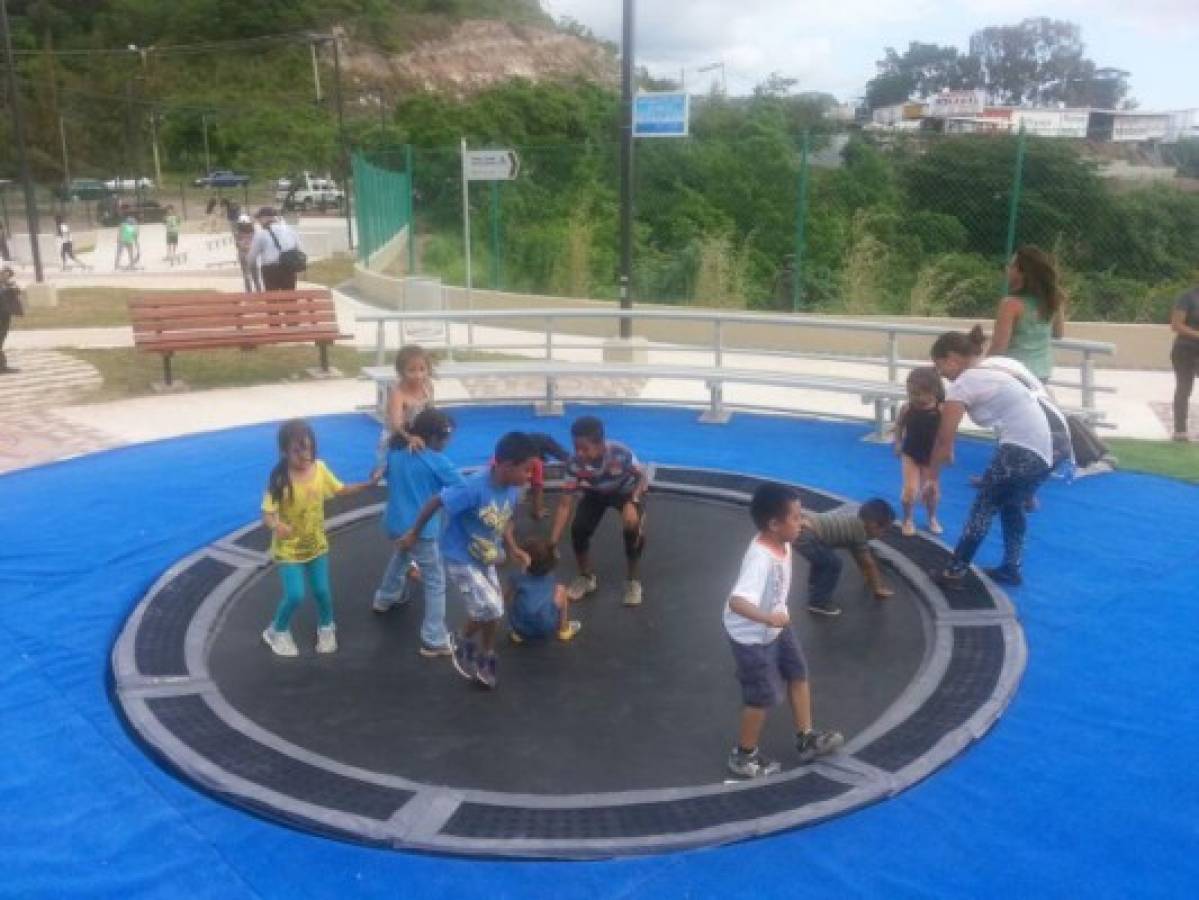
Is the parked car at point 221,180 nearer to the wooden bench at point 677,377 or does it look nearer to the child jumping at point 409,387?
the wooden bench at point 677,377

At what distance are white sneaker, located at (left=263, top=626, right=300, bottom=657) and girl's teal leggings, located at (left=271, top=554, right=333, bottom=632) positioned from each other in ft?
0.10

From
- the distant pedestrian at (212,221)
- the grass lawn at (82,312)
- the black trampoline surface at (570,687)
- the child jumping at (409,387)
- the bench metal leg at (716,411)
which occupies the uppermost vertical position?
the child jumping at (409,387)

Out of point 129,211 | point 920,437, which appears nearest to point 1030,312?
point 920,437

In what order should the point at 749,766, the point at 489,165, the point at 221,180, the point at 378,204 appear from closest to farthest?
the point at 749,766 → the point at 489,165 → the point at 378,204 → the point at 221,180

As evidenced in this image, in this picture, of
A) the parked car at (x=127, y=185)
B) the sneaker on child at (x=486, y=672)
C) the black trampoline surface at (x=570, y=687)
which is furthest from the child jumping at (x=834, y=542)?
the parked car at (x=127, y=185)

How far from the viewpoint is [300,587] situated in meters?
5.30

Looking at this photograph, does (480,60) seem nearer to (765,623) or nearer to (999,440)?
(999,440)

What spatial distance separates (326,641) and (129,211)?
44.3 meters

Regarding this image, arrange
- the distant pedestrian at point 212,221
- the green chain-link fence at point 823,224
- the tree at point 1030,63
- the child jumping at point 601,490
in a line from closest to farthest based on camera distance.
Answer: the child jumping at point 601,490
the green chain-link fence at point 823,224
the distant pedestrian at point 212,221
the tree at point 1030,63

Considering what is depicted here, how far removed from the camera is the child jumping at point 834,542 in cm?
560

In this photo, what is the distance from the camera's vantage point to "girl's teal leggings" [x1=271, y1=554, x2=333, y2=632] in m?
5.27

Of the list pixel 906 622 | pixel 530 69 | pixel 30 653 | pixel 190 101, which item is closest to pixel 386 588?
pixel 30 653

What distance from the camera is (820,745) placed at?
437 centimetres

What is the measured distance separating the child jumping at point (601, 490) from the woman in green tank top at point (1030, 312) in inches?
124
